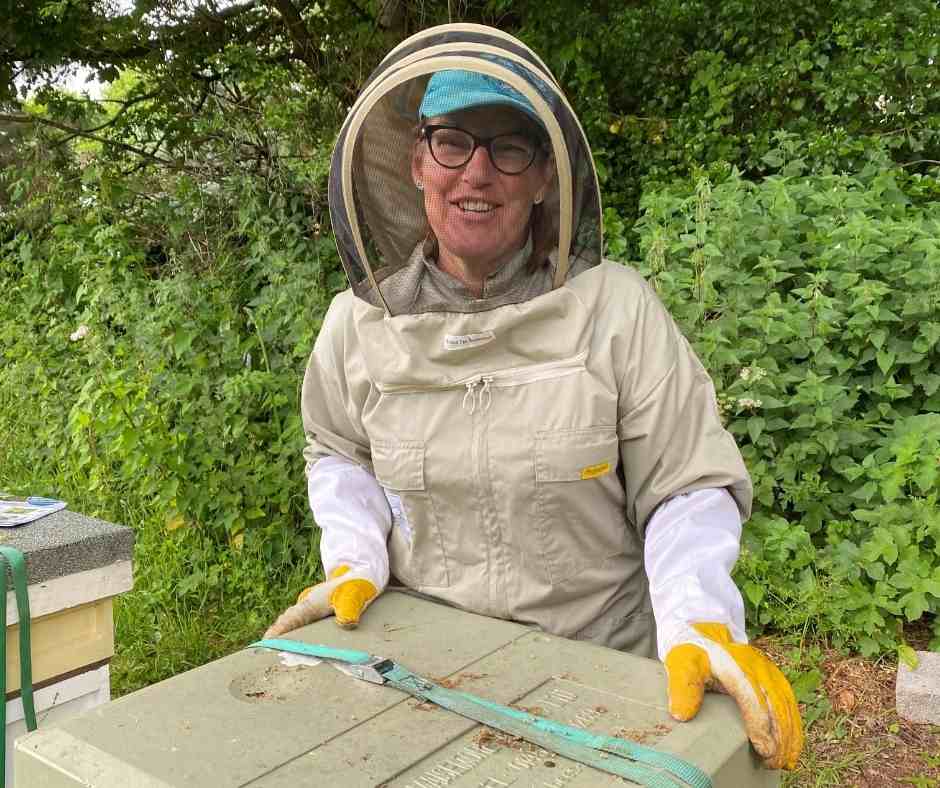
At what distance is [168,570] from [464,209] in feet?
8.48

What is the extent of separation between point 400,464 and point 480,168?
0.57 meters

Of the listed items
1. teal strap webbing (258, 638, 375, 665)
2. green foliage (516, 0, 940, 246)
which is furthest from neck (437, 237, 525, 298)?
green foliage (516, 0, 940, 246)

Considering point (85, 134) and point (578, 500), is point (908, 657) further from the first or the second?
point (85, 134)

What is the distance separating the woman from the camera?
1.52 metres

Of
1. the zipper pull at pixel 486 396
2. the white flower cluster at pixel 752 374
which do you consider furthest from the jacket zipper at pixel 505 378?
the white flower cluster at pixel 752 374

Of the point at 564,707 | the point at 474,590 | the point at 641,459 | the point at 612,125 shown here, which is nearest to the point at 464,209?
the point at 641,459

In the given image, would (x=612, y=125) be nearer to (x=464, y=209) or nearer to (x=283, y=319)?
(x=283, y=319)

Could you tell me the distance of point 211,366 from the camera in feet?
12.6

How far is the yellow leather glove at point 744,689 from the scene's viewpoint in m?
1.13

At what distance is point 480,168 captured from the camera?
1572 millimetres

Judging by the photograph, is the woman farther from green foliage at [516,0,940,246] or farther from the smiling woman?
green foliage at [516,0,940,246]

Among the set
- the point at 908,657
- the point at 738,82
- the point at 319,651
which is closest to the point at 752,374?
the point at 908,657

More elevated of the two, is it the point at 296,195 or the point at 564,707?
the point at 296,195

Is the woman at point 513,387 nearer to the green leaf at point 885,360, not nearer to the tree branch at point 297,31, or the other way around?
the green leaf at point 885,360
